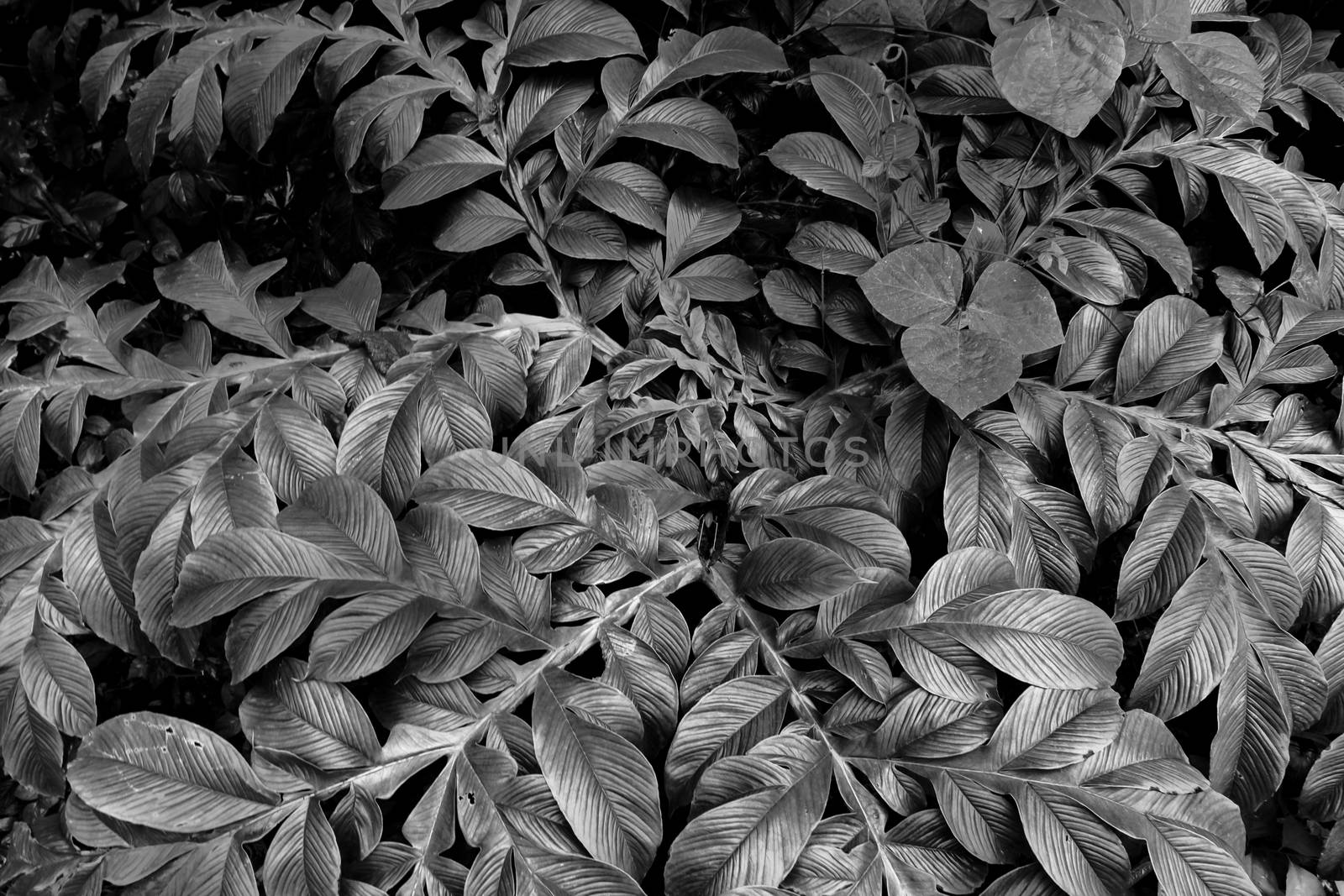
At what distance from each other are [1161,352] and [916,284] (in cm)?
30

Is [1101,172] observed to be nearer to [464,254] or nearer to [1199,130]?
[1199,130]

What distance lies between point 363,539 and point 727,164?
60 cm

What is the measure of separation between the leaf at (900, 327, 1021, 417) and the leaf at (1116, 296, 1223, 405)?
0.20 m

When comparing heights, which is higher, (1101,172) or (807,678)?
(1101,172)

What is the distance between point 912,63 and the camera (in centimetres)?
124

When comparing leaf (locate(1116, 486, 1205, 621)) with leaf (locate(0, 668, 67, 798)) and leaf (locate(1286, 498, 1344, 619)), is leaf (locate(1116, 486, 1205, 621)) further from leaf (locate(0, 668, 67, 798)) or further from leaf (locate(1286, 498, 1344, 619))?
leaf (locate(0, 668, 67, 798))

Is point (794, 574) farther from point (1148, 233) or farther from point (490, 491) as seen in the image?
point (1148, 233)

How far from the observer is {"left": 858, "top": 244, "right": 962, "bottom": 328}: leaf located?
3.18ft

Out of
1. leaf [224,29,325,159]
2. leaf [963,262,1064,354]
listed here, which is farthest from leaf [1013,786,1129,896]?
leaf [224,29,325,159]

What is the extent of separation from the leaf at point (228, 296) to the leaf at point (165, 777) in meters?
0.44

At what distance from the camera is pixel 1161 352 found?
3.38 ft

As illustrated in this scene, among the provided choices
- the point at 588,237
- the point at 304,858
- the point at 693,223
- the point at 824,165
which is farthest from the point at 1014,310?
the point at 304,858

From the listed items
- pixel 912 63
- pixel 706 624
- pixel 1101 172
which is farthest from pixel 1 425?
pixel 1101 172

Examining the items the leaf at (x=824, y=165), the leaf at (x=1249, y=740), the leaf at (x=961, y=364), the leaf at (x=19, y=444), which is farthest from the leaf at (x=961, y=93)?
the leaf at (x=19, y=444)
